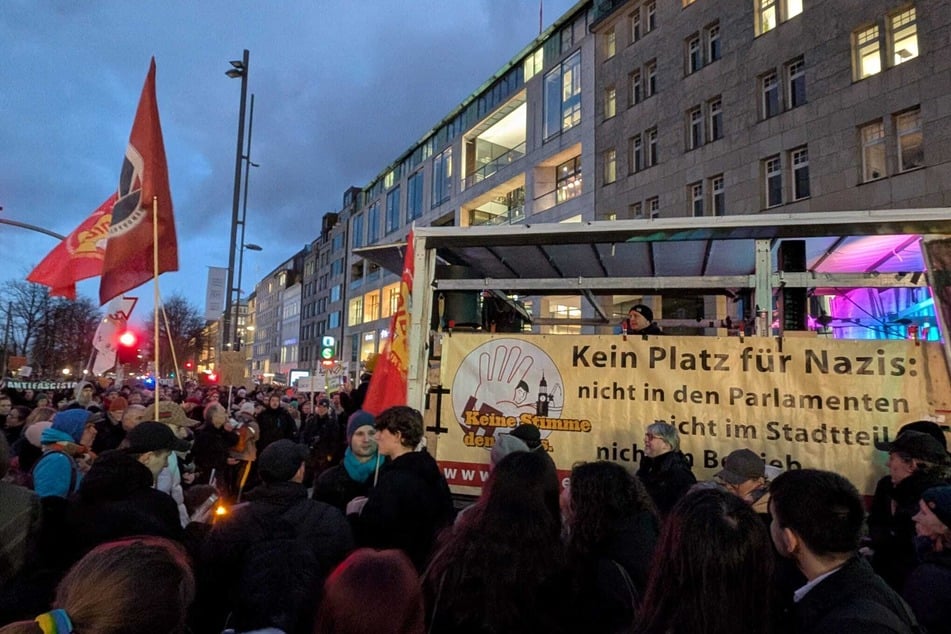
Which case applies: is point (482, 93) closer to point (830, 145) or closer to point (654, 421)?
point (830, 145)

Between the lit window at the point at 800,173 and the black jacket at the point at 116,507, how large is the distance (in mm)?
19433

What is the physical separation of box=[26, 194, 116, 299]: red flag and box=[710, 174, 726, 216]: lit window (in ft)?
A: 60.3

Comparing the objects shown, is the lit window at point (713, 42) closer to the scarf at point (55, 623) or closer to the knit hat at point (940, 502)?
the knit hat at point (940, 502)

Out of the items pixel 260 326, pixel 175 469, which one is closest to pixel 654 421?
pixel 175 469

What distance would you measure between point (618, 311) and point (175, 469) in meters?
18.4

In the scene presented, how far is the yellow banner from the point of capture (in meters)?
4.36

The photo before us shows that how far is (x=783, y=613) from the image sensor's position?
2244 mm

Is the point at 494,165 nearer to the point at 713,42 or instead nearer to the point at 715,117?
the point at 713,42

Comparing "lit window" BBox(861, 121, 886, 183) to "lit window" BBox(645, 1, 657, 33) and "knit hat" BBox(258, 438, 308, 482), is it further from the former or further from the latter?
"knit hat" BBox(258, 438, 308, 482)

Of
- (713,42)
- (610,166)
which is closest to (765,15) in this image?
(713,42)

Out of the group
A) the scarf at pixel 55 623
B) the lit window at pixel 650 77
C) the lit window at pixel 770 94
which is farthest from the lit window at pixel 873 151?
the scarf at pixel 55 623

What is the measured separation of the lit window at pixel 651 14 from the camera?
942 inches

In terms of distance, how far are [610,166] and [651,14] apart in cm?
598

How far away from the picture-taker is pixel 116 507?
116 inches
